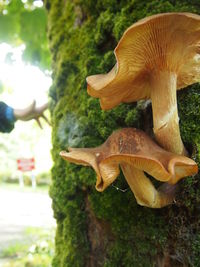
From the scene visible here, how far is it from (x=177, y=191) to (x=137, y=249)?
1.15 feet

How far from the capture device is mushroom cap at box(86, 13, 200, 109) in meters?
0.82

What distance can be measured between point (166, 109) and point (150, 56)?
0.66ft

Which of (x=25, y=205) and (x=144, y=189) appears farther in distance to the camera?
(x=25, y=205)

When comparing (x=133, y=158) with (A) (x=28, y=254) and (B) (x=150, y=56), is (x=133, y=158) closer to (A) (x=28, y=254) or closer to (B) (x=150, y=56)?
(B) (x=150, y=56)

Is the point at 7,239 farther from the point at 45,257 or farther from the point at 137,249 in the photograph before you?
the point at 137,249

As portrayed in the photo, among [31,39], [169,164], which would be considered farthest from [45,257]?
[169,164]

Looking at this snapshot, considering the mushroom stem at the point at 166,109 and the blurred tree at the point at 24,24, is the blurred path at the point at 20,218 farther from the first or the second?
the mushroom stem at the point at 166,109

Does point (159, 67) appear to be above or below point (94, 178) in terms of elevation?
above

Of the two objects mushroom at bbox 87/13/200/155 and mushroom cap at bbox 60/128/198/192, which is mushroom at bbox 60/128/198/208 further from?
mushroom at bbox 87/13/200/155

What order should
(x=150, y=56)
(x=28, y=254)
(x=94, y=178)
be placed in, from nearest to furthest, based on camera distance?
(x=150, y=56)
(x=94, y=178)
(x=28, y=254)

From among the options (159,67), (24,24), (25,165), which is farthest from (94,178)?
(25,165)

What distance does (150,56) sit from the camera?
974mm

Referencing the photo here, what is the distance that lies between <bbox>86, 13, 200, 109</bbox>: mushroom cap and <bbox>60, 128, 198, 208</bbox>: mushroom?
0.19 metres

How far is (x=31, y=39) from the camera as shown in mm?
3408
